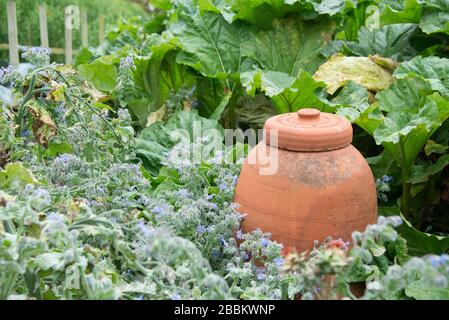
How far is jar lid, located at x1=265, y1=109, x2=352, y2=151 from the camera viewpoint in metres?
2.45

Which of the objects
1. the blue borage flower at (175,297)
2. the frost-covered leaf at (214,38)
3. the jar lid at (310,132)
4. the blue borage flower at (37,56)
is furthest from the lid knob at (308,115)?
the frost-covered leaf at (214,38)

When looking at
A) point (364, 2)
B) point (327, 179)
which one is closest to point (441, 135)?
point (327, 179)

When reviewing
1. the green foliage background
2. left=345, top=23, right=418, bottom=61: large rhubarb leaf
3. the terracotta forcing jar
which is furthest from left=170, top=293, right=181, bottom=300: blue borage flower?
the green foliage background

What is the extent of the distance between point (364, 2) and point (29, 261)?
2.80 m

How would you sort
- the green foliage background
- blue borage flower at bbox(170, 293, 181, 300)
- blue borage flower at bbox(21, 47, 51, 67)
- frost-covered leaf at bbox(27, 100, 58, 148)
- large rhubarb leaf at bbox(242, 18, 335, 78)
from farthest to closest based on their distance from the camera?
1. the green foliage background
2. large rhubarb leaf at bbox(242, 18, 335, 78)
3. blue borage flower at bbox(21, 47, 51, 67)
4. frost-covered leaf at bbox(27, 100, 58, 148)
5. blue borage flower at bbox(170, 293, 181, 300)

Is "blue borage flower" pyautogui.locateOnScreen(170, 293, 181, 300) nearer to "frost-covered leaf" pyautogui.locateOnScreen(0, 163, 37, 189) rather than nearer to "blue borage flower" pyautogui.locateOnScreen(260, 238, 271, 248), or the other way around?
"blue borage flower" pyautogui.locateOnScreen(260, 238, 271, 248)

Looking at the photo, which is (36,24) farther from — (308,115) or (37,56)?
(308,115)

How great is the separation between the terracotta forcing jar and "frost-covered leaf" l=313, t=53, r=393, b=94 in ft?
2.77

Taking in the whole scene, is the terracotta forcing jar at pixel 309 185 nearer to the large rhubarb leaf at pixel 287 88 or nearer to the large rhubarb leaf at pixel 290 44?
the large rhubarb leaf at pixel 287 88

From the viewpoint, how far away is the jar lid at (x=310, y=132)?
96.6 inches

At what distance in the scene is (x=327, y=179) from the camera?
2441 mm
